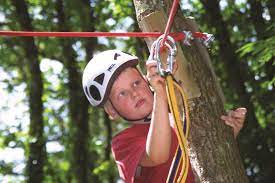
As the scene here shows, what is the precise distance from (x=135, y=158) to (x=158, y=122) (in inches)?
14.5

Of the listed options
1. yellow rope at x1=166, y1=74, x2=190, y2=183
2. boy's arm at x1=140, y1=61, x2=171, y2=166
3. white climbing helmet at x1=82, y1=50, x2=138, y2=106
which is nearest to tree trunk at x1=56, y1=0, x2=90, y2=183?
white climbing helmet at x1=82, y1=50, x2=138, y2=106

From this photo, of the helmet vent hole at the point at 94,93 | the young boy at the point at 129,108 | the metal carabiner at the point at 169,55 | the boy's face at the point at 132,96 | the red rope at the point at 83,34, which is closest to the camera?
the metal carabiner at the point at 169,55

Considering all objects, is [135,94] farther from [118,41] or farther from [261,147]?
[118,41]

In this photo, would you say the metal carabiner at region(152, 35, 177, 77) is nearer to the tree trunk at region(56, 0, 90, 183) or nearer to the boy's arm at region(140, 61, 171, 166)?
the boy's arm at region(140, 61, 171, 166)

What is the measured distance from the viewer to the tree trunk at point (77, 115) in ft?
34.7

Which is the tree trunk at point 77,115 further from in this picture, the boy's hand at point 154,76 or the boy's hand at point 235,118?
the boy's hand at point 154,76

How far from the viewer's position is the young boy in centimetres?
252

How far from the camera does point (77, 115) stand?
1089 centimetres

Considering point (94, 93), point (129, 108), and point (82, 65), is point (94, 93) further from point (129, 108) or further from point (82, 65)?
point (82, 65)

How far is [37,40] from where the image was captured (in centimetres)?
1093

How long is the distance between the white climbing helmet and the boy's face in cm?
4

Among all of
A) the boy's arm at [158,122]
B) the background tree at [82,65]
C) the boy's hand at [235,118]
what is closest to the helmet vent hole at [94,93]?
the boy's arm at [158,122]

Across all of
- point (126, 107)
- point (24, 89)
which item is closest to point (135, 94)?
point (126, 107)

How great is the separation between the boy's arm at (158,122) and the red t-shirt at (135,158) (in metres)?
0.19
